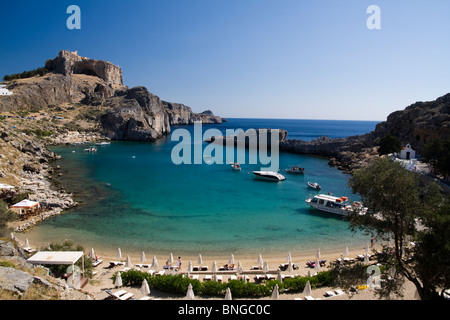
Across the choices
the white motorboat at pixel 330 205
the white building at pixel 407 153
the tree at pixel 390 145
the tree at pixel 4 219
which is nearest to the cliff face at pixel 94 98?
the tree at pixel 390 145

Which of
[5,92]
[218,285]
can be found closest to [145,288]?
[218,285]

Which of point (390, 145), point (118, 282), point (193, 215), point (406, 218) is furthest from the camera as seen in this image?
point (390, 145)

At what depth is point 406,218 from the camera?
1013cm

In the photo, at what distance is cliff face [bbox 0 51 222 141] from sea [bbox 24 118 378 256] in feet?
166

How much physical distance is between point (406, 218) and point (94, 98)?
122m

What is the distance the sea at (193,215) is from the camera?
20.2 meters

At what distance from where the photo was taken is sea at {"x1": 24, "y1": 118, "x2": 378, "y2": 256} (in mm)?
20219

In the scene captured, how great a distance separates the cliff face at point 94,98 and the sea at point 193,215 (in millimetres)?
50531

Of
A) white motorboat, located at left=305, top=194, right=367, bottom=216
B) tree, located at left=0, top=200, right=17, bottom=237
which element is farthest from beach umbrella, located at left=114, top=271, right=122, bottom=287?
white motorboat, located at left=305, top=194, right=367, bottom=216

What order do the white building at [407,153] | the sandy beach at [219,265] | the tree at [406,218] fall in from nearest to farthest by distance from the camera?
the tree at [406,218] < the sandy beach at [219,265] < the white building at [407,153]

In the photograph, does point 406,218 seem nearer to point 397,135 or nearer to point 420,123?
point 420,123

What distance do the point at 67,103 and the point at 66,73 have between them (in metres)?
22.0

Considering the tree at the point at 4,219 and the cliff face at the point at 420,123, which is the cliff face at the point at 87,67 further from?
the cliff face at the point at 420,123
